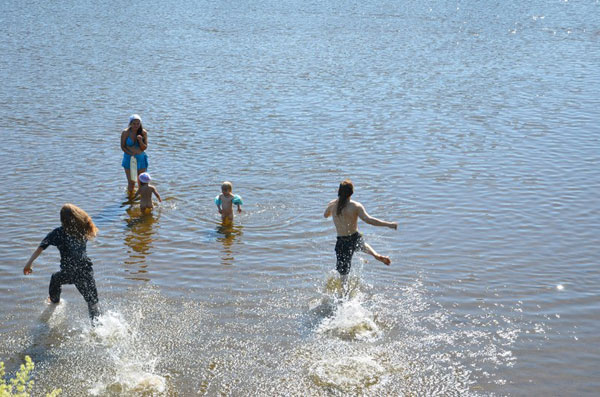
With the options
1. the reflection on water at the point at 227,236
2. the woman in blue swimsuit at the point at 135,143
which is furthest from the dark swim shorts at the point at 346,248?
the woman in blue swimsuit at the point at 135,143

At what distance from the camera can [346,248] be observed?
8.73m

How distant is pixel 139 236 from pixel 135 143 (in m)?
2.32

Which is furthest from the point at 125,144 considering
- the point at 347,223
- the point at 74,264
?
the point at 347,223

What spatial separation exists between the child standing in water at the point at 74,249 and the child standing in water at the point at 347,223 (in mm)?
2822

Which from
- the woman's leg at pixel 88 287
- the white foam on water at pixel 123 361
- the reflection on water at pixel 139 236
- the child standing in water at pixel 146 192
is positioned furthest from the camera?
the child standing in water at pixel 146 192

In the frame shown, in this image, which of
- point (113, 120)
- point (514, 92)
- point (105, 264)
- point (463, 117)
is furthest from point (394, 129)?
point (105, 264)

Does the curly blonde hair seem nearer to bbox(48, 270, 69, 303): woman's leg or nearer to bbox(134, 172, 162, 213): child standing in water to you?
bbox(48, 270, 69, 303): woman's leg

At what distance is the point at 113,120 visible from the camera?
712 inches

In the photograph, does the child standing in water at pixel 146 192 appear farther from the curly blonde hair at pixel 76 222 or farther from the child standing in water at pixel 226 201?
the curly blonde hair at pixel 76 222

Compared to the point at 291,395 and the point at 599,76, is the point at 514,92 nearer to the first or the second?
the point at 599,76

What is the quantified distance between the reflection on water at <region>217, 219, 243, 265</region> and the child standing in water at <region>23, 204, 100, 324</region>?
2499mm

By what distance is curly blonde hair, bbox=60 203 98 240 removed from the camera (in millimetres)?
7438

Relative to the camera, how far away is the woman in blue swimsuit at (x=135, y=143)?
41.1ft

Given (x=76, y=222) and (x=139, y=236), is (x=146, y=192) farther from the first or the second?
(x=76, y=222)
